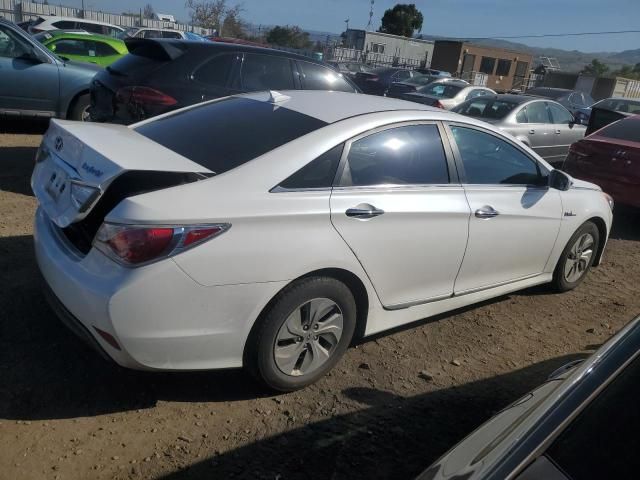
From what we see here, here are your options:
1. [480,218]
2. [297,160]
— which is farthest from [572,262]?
[297,160]

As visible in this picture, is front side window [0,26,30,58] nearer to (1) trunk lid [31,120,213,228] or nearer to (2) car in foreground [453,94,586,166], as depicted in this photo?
(1) trunk lid [31,120,213,228]

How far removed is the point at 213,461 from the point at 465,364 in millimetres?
1820

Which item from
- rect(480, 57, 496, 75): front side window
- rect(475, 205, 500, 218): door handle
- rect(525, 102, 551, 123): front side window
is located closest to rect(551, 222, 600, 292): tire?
rect(475, 205, 500, 218): door handle

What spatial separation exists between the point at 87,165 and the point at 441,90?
12871 mm

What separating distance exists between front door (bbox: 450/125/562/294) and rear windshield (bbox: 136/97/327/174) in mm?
1181

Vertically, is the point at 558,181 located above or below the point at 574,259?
above

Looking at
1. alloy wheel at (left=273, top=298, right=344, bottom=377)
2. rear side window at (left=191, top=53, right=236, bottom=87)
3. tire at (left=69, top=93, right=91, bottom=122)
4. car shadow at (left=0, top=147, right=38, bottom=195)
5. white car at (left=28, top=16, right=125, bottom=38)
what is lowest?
car shadow at (left=0, top=147, right=38, bottom=195)

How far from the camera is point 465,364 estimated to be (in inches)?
146

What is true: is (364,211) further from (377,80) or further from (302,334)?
(377,80)

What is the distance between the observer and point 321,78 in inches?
282

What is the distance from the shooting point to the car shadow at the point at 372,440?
2.60 meters

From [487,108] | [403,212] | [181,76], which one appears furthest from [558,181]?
[487,108]

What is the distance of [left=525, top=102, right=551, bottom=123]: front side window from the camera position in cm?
1002

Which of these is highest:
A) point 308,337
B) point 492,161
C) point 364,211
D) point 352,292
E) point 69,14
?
point 69,14
